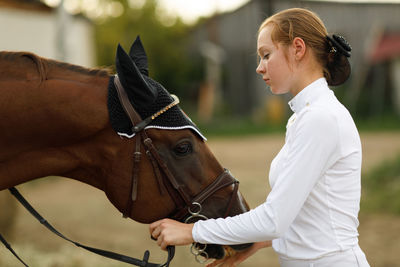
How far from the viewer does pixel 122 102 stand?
1.99 meters

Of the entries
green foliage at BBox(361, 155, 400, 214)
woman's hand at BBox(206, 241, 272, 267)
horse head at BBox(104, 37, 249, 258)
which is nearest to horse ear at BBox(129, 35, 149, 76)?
horse head at BBox(104, 37, 249, 258)

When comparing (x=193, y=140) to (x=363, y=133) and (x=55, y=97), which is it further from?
(x=363, y=133)

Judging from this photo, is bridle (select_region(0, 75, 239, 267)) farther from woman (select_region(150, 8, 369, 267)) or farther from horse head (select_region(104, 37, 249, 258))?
woman (select_region(150, 8, 369, 267))

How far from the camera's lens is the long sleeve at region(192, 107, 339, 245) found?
5.44 ft

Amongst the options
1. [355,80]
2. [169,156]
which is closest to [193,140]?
[169,156]

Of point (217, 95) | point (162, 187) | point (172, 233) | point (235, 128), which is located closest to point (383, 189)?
point (162, 187)

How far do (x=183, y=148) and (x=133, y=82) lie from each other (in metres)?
0.38

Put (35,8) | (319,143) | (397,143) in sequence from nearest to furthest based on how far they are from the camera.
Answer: (319,143) < (397,143) < (35,8)

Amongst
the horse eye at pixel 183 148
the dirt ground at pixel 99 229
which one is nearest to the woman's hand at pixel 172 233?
the horse eye at pixel 183 148

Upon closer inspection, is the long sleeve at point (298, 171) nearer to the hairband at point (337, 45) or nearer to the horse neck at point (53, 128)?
the hairband at point (337, 45)

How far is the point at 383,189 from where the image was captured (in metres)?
7.56

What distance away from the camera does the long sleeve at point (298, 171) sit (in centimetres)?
166

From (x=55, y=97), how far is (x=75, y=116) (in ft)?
0.39

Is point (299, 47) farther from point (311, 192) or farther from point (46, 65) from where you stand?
point (46, 65)
